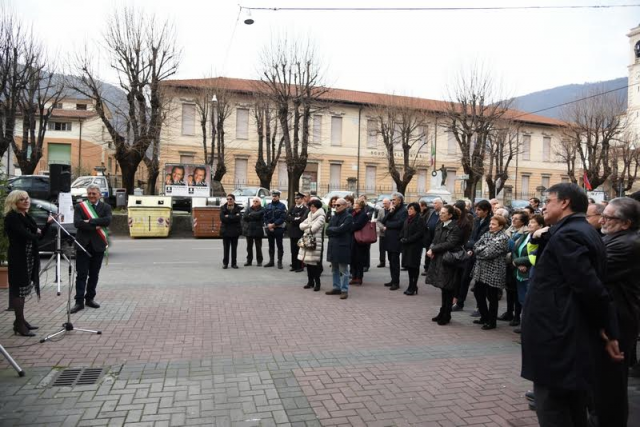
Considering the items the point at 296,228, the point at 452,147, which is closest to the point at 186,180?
the point at 296,228

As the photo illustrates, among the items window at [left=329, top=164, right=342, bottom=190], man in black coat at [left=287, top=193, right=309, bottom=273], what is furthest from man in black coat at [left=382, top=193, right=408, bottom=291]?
window at [left=329, top=164, right=342, bottom=190]

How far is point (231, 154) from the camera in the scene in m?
44.6

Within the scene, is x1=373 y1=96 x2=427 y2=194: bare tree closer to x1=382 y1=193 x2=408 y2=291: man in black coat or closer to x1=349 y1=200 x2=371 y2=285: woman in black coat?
x1=382 y1=193 x2=408 y2=291: man in black coat

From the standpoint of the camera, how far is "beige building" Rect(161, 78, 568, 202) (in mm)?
42062

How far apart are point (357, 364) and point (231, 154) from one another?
1608 inches

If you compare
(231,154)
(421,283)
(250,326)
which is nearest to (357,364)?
(250,326)

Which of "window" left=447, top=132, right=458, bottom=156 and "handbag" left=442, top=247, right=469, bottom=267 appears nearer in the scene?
"handbag" left=442, top=247, right=469, bottom=267

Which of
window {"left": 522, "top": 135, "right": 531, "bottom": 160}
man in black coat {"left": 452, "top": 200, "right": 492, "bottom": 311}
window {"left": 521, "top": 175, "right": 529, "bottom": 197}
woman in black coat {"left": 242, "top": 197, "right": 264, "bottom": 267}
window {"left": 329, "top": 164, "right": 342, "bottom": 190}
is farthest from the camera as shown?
window {"left": 521, "top": 175, "right": 529, "bottom": 197}

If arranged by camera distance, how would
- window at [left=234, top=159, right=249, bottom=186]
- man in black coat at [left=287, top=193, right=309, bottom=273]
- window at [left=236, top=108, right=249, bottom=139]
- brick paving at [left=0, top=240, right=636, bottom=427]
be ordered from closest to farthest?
brick paving at [left=0, top=240, right=636, bottom=427] < man in black coat at [left=287, top=193, right=309, bottom=273] < window at [left=236, top=108, right=249, bottom=139] < window at [left=234, top=159, right=249, bottom=186]

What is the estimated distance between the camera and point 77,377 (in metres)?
4.80

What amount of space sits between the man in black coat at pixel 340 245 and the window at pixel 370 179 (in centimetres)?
4010

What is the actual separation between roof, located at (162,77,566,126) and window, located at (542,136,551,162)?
6.03 ft

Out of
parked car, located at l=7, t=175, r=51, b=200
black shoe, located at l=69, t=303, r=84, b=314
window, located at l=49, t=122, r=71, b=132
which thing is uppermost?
window, located at l=49, t=122, r=71, b=132

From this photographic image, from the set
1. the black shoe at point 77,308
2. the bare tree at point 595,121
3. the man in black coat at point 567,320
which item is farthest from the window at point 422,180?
the man in black coat at point 567,320
